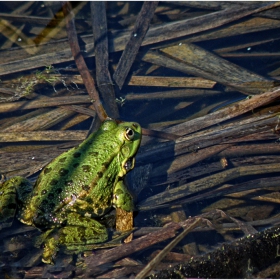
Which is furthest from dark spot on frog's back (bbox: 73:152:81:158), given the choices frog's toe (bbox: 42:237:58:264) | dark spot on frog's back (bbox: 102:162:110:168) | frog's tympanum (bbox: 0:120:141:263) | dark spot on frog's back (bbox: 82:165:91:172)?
frog's toe (bbox: 42:237:58:264)

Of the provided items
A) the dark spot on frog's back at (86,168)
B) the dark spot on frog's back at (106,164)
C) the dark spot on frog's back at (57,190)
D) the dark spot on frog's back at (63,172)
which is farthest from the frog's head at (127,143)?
the dark spot on frog's back at (57,190)

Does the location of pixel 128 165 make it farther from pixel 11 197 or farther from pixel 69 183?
pixel 11 197

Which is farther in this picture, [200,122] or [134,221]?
[200,122]

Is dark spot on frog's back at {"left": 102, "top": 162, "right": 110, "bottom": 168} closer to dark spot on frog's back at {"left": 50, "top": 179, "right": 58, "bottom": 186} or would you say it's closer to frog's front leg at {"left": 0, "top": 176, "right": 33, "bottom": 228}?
dark spot on frog's back at {"left": 50, "top": 179, "right": 58, "bottom": 186}

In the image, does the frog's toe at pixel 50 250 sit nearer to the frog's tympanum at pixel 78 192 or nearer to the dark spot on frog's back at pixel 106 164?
the frog's tympanum at pixel 78 192

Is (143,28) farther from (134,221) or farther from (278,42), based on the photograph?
(134,221)

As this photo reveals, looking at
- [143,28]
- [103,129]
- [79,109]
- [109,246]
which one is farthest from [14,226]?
[143,28]

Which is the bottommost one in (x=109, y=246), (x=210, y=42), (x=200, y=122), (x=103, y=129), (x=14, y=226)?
(x=109, y=246)
